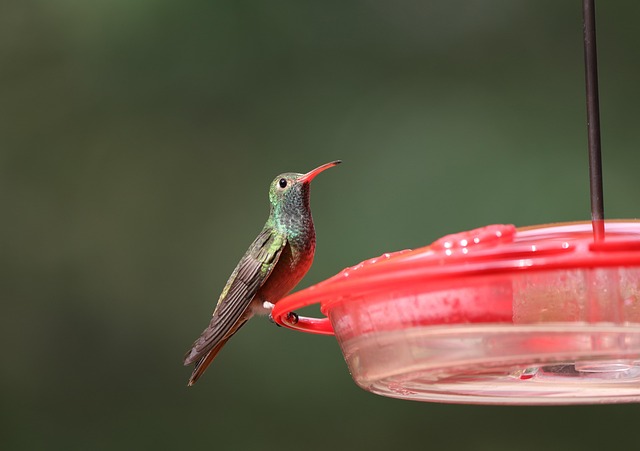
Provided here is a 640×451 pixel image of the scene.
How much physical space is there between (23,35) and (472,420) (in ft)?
10.2

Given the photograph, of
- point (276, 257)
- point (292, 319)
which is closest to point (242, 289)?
point (276, 257)

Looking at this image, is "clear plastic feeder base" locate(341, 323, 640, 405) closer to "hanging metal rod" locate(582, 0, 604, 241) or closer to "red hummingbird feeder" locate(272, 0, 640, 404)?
"red hummingbird feeder" locate(272, 0, 640, 404)

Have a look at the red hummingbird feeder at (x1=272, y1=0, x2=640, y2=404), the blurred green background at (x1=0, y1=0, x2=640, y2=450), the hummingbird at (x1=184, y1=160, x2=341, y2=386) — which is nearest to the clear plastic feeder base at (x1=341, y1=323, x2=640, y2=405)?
the red hummingbird feeder at (x1=272, y1=0, x2=640, y2=404)

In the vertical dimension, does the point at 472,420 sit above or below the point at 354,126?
below

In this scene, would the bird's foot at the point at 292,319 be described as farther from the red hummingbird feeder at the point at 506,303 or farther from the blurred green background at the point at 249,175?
the blurred green background at the point at 249,175

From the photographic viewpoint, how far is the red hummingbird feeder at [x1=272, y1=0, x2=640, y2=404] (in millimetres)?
1271

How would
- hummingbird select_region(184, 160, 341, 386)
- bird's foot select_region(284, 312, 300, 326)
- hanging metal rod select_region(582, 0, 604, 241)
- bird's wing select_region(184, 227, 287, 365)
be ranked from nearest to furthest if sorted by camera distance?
hanging metal rod select_region(582, 0, 604, 241) → bird's foot select_region(284, 312, 300, 326) → bird's wing select_region(184, 227, 287, 365) → hummingbird select_region(184, 160, 341, 386)

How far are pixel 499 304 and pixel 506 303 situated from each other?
1cm

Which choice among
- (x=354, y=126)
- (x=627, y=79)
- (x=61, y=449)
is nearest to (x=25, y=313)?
(x=61, y=449)

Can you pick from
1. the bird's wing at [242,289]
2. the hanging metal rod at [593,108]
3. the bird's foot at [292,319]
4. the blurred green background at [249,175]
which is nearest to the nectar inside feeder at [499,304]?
the hanging metal rod at [593,108]

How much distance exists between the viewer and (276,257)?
2596mm

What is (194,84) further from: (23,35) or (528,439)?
(528,439)

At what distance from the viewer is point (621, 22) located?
5230mm

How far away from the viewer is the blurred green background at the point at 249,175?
4656 millimetres
